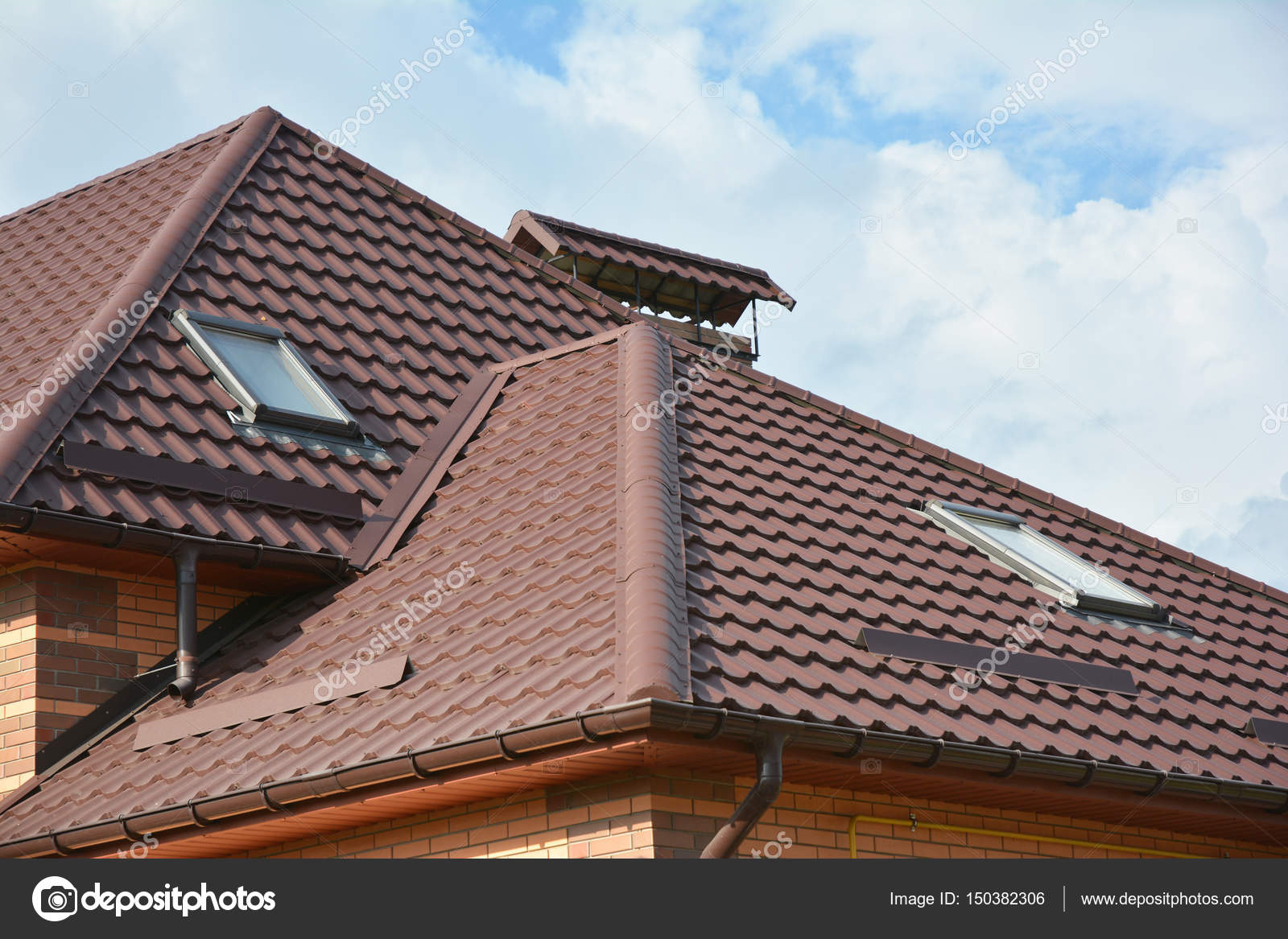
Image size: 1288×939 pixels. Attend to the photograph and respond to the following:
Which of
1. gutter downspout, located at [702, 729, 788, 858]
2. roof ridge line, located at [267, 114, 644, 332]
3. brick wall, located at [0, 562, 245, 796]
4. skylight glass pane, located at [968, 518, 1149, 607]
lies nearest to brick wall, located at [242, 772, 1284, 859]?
gutter downspout, located at [702, 729, 788, 858]

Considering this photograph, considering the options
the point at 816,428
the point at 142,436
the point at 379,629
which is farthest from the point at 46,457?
the point at 816,428

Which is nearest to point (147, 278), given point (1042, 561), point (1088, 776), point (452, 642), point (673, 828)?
point (452, 642)

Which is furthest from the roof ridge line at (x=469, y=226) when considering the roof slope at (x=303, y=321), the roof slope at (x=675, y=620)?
the roof slope at (x=675, y=620)

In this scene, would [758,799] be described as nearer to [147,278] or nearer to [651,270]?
[147,278]

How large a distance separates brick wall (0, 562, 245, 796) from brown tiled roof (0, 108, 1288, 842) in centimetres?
28

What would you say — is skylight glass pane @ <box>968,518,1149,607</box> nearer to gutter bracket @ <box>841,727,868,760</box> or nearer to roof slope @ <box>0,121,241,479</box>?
gutter bracket @ <box>841,727,868,760</box>

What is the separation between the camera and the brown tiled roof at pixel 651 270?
15.8 meters

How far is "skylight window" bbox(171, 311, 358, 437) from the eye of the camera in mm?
9742

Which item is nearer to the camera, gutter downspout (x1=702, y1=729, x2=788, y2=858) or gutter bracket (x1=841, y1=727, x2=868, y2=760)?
gutter downspout (x1=702, y1=729, x2=788, y2=858)

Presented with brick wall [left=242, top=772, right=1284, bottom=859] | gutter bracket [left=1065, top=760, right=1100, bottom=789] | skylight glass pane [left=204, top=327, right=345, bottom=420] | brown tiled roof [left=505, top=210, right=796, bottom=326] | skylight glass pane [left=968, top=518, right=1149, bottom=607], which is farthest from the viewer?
brown tiled roof [left=505, top=210, right=796, bottom=326]

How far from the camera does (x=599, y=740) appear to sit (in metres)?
6.16

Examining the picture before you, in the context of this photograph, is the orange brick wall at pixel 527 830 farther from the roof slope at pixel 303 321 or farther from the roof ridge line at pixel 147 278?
the roof ridge line at pixel 147 278

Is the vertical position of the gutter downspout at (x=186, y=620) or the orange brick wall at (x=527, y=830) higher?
the gutter downspout at (x=186, y=620)

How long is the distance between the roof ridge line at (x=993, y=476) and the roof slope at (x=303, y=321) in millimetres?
1683
